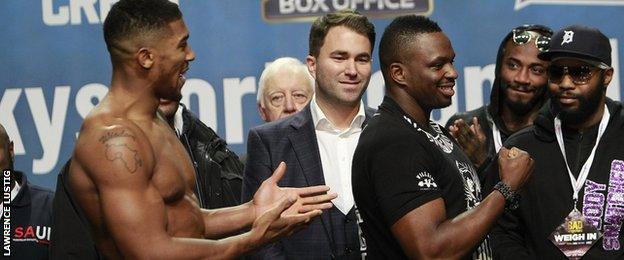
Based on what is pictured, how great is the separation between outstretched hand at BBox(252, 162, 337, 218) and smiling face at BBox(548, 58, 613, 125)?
1164 millimetres

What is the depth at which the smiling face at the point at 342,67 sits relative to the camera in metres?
4.39

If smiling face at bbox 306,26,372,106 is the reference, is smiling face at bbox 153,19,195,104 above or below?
above

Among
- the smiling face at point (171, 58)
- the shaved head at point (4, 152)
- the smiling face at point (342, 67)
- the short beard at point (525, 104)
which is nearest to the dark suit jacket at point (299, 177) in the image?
the smiling face at point (342, 67)

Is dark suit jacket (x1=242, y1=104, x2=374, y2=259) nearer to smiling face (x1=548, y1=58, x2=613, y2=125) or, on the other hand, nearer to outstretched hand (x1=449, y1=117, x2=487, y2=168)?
outstretched hand (x1=449, y1=117, x2=487, y2=168)

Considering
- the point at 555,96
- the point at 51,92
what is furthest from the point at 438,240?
the point at 51,92

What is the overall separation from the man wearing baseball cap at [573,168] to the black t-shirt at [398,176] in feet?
1.95

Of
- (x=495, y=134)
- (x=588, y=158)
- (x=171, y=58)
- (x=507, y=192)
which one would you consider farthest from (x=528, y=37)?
(x=171, y=58)

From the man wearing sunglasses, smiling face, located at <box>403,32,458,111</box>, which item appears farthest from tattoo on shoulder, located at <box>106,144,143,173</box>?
the man wearing sunglasses

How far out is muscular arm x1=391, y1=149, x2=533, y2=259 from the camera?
333cm

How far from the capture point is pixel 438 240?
333 cm

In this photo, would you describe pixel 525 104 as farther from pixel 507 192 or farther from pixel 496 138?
pixel 507 192

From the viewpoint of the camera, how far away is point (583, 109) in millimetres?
4234

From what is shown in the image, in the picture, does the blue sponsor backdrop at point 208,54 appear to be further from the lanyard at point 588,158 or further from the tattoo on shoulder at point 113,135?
the tattoo on shoulder at point 113,135

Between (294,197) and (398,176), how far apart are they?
1.00 ft
